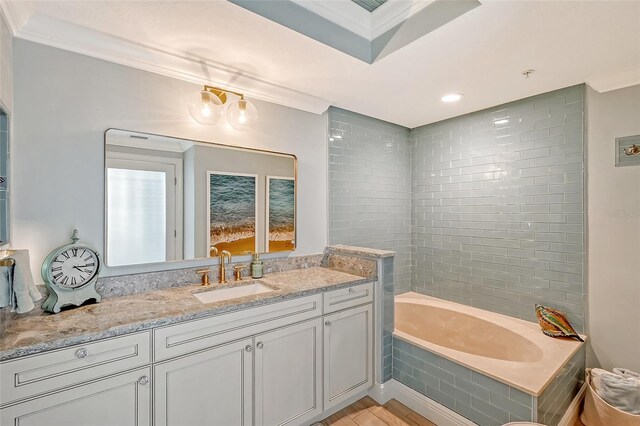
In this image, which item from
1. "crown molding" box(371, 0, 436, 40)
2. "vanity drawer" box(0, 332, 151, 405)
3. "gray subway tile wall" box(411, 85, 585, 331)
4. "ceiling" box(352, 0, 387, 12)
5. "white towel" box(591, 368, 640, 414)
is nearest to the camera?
"vanity drawer" box(0, 332, 151, 405)

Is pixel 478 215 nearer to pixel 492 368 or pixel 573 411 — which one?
pixel 492 368

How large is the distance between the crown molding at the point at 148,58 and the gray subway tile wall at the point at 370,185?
0.69m

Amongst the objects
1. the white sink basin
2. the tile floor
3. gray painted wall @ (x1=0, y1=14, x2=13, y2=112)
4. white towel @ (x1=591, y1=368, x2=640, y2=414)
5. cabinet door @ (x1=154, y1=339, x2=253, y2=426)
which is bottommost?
the tile floor

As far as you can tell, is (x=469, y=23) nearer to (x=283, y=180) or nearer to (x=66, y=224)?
(x=283, y=180)

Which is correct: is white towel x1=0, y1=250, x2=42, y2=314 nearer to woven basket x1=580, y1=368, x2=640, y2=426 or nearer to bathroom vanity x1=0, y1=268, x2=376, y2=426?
bathroom vanity x1=0, y1=268, x2=376, y2=426

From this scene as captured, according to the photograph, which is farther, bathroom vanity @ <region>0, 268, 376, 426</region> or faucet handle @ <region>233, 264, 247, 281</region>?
faucet handle @ <region>233, 264, 247, 281</region>

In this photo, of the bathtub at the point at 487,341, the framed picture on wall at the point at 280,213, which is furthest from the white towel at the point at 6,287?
the bathtub at the point at 487,341

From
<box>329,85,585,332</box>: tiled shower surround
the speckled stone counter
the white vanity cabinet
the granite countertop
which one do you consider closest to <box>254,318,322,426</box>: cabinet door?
the white vanity cabinet

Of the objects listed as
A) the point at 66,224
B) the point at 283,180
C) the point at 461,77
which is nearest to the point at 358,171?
the point at 283,180

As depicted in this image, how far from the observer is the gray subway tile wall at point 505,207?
93.5 inches

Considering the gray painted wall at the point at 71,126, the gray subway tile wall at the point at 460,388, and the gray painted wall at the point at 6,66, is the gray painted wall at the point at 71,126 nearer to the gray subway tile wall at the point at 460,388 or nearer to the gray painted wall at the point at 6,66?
the gray painted wall at the point at 6,66

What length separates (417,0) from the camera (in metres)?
1.61

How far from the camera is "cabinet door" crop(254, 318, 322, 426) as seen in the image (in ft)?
5.66

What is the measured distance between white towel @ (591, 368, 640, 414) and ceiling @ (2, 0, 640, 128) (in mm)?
2044
